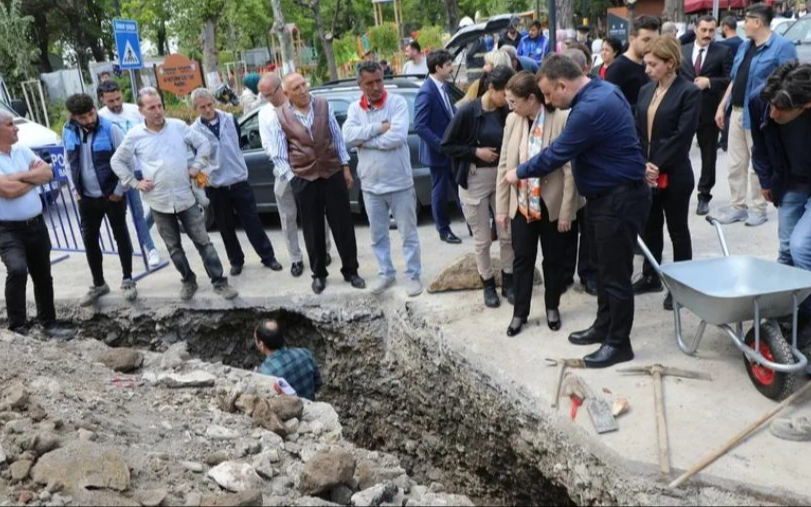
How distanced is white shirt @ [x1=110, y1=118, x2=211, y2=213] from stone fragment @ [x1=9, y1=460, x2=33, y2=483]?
10.4 ft

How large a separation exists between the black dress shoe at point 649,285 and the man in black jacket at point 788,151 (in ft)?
3.73

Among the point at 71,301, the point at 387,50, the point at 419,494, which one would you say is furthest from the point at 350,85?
the point at 387,50

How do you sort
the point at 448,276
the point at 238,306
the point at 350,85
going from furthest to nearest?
the point at 350,85
the point at 238,306
the point at 448,276

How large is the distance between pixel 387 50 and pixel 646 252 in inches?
945

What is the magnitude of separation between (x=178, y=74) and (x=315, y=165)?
11735mm

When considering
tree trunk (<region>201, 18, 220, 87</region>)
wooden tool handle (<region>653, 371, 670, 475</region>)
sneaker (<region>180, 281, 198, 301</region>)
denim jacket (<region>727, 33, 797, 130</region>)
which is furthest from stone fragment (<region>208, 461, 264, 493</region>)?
tree trunk (<region>201, 18, 220, 87</region>)

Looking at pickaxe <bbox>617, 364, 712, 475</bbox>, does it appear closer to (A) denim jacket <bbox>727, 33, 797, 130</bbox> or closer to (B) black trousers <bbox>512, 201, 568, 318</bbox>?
(B) black trousers <bbox>512, 201, 568, 318</bbox>

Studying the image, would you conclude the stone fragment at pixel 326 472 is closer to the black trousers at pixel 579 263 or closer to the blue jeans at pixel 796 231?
the black trousers at pixel 579 263

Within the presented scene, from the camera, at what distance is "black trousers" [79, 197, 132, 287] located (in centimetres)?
652

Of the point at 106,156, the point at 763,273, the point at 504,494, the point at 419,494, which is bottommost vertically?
the point at 504,494

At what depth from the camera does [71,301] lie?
273 inches

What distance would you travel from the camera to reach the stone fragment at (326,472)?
3650mm

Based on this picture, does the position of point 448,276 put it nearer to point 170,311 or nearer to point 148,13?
point 170,311

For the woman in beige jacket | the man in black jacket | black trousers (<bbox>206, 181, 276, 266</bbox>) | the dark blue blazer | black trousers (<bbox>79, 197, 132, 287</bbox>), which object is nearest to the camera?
the man in black jacket
